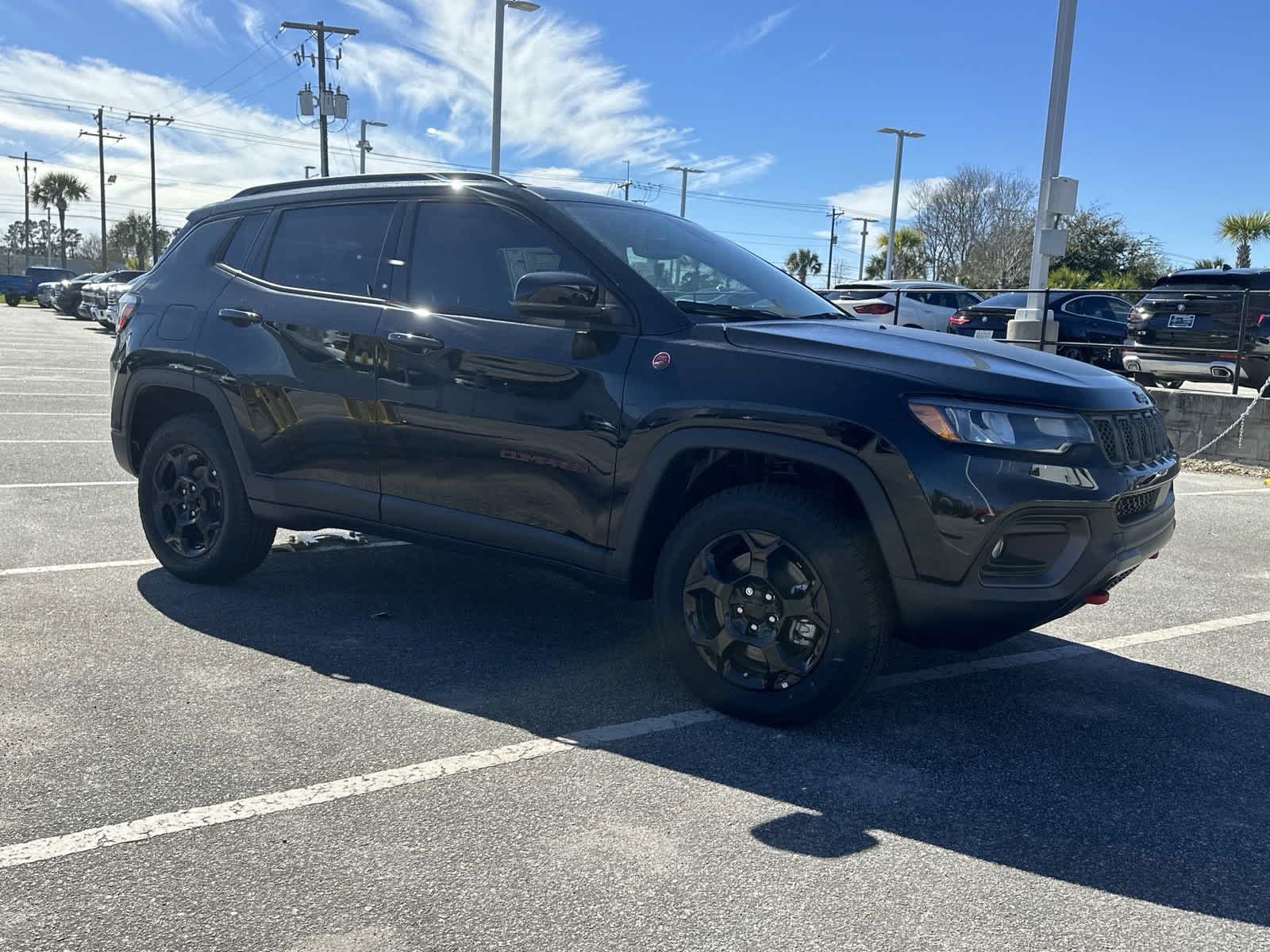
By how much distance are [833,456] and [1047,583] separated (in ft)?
2.42

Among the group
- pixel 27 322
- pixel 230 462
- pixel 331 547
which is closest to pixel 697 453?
pixel 230 462

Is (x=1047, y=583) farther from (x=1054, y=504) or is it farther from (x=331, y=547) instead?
(x=331, y=547)

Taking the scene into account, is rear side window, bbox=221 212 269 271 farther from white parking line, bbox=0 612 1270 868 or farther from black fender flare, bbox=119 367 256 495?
white parking line, bbox=0 612 1270 868

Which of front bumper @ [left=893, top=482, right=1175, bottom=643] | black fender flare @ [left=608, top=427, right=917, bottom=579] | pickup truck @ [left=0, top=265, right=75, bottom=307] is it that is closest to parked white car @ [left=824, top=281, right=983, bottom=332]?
black fender flare @ [left=608, top=427, right=917, bottom=579]

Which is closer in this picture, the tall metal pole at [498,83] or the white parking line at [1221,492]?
the white parking line at [1221,492]

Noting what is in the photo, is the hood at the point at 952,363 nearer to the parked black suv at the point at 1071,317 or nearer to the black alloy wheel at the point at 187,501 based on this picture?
the black alloy wheel at the point at 187,501

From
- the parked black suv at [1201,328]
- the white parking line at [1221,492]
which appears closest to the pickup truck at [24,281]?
the parked black suv at [1201,328]

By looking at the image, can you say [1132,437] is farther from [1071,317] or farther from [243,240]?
[1071,317]

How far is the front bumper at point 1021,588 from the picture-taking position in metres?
3.20

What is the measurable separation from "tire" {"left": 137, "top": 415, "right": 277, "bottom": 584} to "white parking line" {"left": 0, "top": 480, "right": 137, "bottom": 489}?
2.62m

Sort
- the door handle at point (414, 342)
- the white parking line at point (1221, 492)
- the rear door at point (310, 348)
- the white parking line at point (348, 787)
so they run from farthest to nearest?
1. the white parking line at point (1221, 492)
2. the rear door at point (310, 348)
3. the door handle at point (414, 342)
4. the white parking line at point (348, 787)

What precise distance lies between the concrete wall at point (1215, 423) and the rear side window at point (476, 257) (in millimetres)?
9112

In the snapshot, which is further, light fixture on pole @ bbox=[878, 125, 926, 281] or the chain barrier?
light fixture on pole @ bbox=[878, 125, 926, 281]

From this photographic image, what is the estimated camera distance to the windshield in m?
3.94
